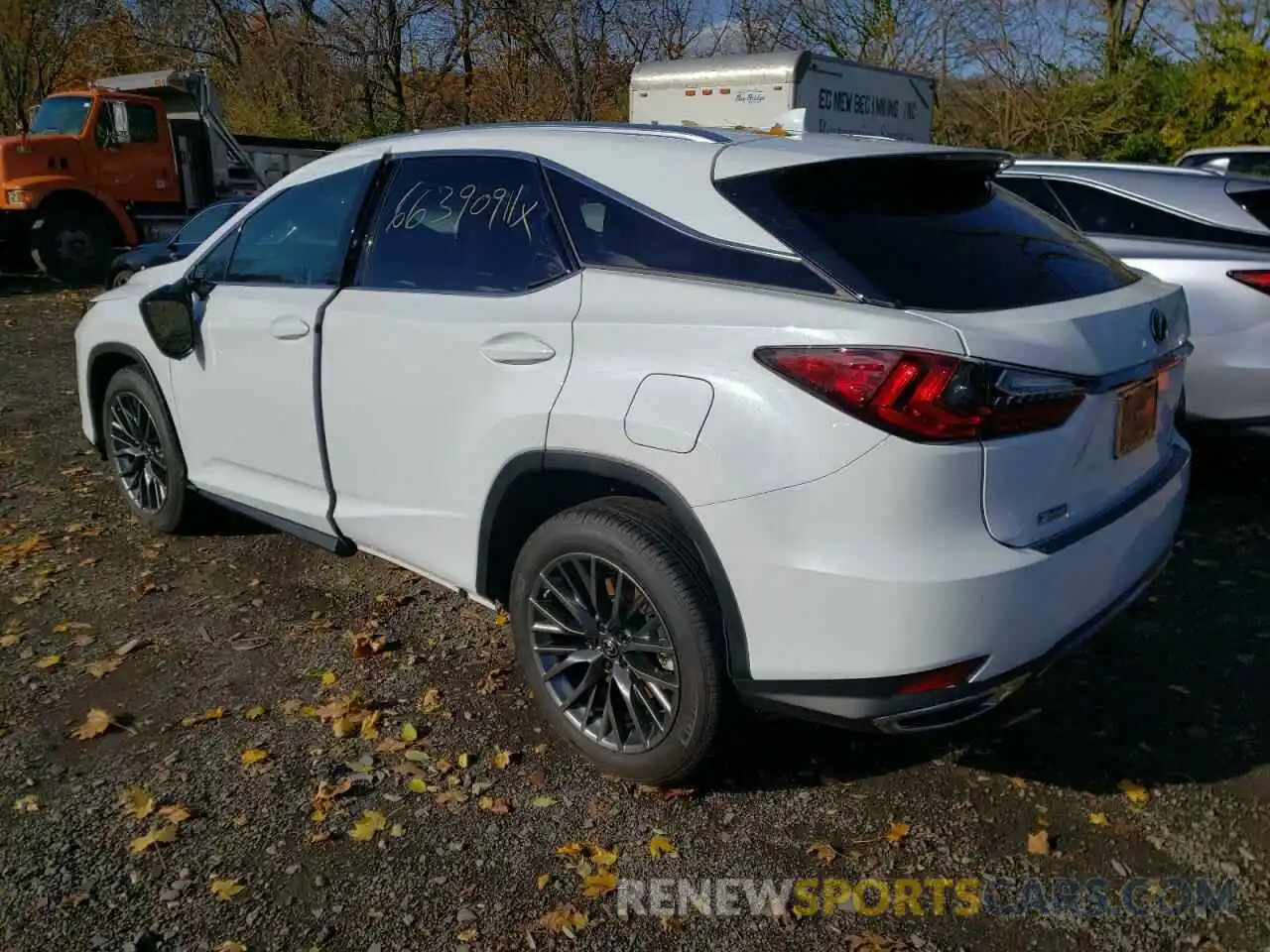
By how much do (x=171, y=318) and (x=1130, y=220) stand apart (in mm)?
4683

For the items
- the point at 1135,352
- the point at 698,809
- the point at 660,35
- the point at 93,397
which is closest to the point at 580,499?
the point at 698,809

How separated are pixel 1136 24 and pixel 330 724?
19.2m

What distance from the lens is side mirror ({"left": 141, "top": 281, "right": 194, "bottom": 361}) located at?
14.5 feet

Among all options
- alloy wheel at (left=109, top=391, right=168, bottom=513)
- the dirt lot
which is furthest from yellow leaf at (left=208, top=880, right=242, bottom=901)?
alloy wheel at (left=109, top=391, right=168, bottom=513)

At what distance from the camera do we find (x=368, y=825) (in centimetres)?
303

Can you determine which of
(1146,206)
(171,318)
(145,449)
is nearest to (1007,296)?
(171,318)

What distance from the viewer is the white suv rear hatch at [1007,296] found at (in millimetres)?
2564

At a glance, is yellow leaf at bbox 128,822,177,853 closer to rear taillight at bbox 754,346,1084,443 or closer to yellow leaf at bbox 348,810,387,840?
yellow leaf at bbox 348,810,387,840

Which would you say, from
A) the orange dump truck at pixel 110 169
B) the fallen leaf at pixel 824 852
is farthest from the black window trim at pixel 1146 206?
the orange dump truck at pixel 110 169

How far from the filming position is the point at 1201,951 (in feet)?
8.38

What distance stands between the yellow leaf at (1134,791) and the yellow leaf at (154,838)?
2623 millimetres

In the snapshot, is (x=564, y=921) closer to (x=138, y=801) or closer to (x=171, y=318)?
(x=138, y=801)

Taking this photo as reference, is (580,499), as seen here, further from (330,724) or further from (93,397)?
(93,397)

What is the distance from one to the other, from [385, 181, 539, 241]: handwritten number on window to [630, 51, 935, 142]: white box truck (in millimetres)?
5138
